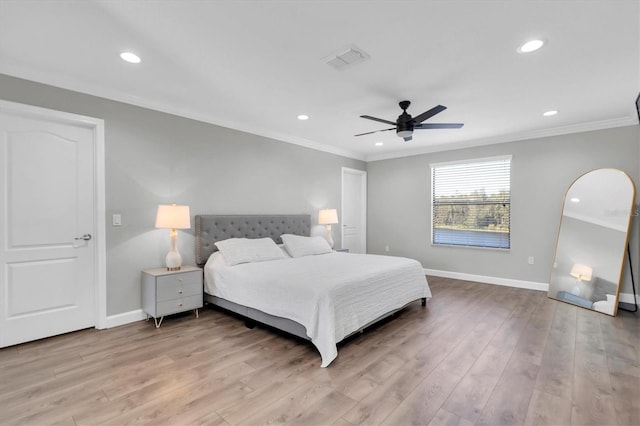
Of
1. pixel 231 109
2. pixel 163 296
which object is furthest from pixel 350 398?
pixel 231 109

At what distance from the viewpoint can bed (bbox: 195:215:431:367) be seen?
8.71 feet

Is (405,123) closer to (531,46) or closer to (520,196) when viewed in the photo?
(531,46)

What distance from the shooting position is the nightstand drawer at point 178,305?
10.8 ft

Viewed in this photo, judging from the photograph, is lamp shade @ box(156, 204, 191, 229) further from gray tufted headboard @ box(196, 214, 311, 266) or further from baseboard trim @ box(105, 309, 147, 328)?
baseboard trim @ box(105, 309, 147, 328)

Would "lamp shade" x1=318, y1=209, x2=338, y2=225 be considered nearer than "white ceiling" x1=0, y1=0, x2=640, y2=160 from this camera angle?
No

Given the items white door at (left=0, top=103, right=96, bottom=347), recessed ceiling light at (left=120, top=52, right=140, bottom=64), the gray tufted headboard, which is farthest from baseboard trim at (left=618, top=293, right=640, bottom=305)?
white door at (left=0, top=103, right=96, bottom=347)

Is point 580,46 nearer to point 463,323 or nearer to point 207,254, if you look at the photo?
point 463,323

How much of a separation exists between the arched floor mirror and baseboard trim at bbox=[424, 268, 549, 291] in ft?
1.29

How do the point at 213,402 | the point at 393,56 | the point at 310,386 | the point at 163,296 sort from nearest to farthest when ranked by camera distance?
the point at 213,402 < the point at 310,386 < the point at 393,56 < the point at 163,296

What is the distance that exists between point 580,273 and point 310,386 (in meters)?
4.17

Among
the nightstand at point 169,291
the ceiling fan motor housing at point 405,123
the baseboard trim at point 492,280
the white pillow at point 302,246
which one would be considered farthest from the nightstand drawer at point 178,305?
the baseboard trim at point 492,280

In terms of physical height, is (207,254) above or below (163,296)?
above

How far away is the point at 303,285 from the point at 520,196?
13.7 ft

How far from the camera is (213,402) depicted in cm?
199
